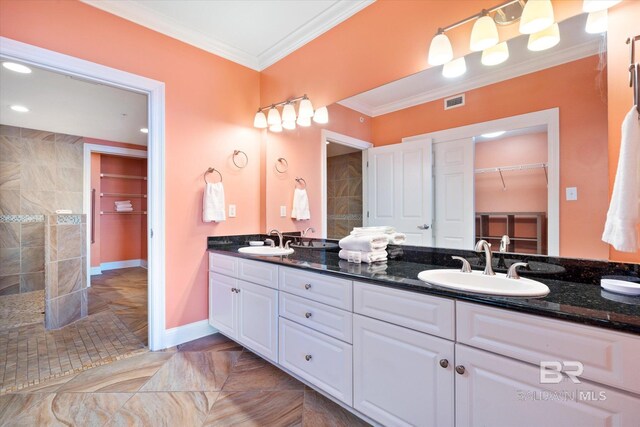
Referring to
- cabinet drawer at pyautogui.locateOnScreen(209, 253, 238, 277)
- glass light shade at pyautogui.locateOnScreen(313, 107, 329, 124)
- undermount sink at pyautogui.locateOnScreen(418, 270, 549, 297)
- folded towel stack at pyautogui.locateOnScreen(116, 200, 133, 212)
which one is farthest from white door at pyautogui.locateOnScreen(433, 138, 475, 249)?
folded towel stack at pyautogui.locateOnScreen(116, 200, 133, 212)

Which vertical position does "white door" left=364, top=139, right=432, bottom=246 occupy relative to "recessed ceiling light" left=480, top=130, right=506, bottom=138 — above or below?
below

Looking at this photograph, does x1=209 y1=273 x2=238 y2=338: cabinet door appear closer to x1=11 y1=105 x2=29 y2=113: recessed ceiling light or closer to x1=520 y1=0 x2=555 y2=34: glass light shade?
x1=520 y1=0 x2=555 y2=34: glass light shade

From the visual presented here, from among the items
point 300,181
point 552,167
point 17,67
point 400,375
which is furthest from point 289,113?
point 17,67

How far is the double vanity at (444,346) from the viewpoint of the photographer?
0.86m

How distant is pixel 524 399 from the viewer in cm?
96

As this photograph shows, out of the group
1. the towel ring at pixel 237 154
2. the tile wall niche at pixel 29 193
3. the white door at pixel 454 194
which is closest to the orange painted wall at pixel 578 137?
the white door at pixel 454 194

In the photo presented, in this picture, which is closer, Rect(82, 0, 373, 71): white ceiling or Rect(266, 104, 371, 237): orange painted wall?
Rect(82, 0, 373, 71): white ceiling

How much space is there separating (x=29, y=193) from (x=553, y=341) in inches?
234

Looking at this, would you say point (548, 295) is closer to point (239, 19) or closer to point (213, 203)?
point (213, 203)

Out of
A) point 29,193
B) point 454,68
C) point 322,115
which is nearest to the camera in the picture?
point 454,68

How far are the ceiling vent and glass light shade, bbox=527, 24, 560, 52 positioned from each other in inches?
14.2

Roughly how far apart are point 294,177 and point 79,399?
208cm

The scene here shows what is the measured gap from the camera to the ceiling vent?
1675 mm

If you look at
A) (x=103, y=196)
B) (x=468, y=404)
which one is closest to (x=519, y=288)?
(x=468, y=404)
